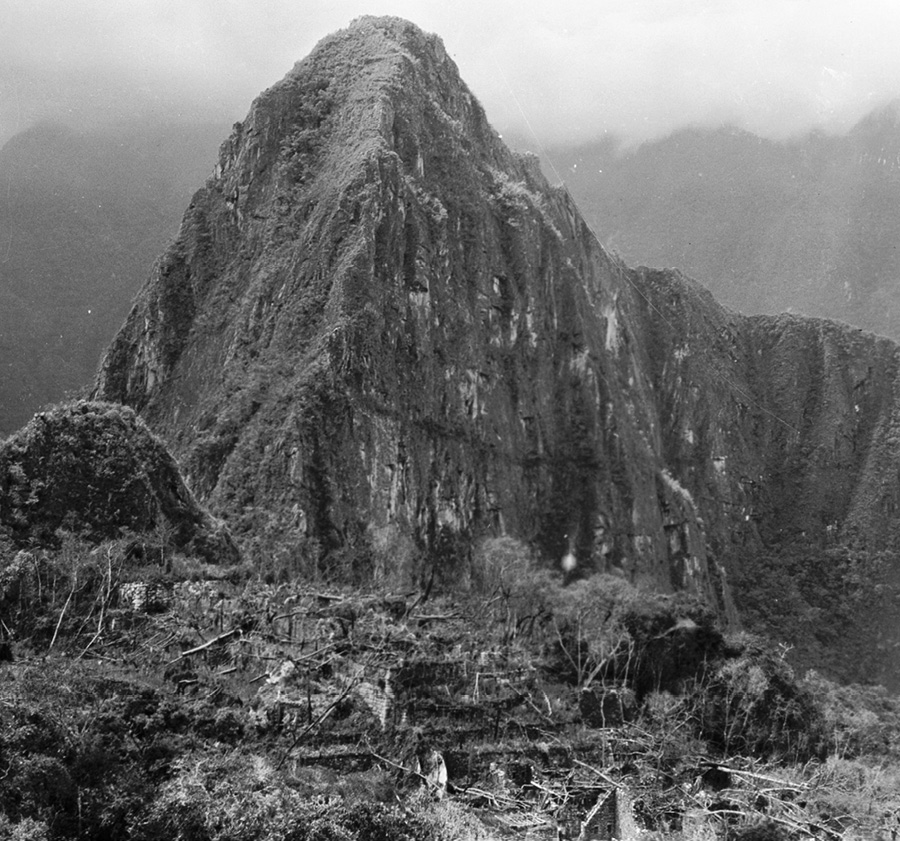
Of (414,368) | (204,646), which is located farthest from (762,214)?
(204,646)

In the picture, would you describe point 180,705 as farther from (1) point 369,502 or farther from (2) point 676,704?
(1) point 369,502

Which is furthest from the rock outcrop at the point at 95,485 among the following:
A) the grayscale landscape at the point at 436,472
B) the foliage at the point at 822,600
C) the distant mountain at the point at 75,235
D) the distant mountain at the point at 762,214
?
the distant mountain at the point at 762,214

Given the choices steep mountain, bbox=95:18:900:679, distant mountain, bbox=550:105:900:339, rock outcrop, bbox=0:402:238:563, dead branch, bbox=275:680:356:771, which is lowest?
dead branch, bbox=275:680:356:771

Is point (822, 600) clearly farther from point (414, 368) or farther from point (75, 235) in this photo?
point (75, 235)

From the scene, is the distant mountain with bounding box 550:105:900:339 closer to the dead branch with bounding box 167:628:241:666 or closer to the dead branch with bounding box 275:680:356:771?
the dead branch with bounding box 167:628:241:666

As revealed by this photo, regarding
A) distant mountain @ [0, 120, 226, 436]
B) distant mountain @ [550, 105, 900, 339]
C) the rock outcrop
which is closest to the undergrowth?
the rock outcrop

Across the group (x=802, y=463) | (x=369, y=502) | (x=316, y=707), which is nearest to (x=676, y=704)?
(x=316, y=707)
